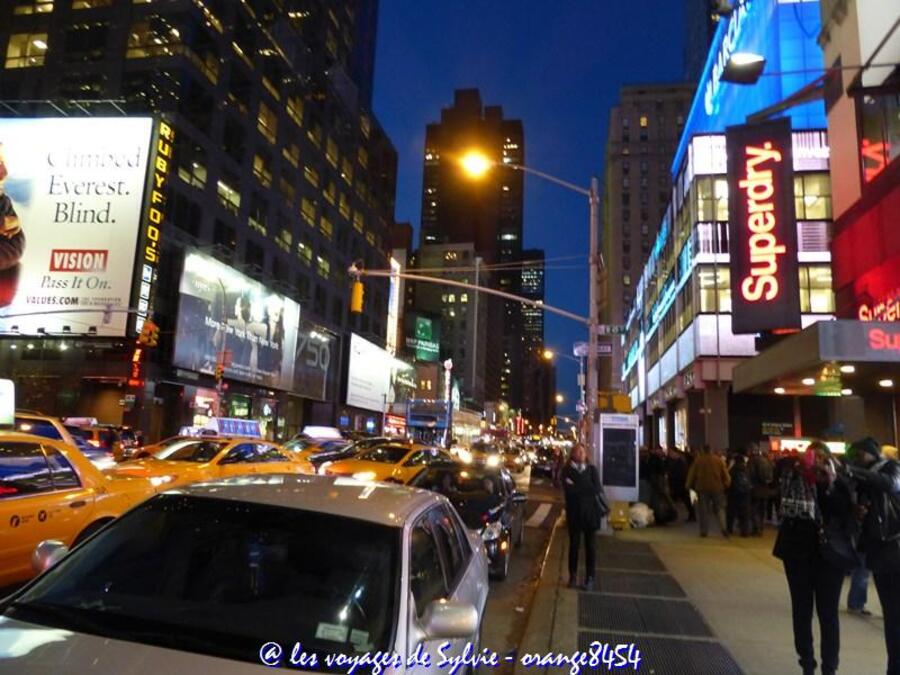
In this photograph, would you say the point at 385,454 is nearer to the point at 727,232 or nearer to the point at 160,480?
the point at 160,480

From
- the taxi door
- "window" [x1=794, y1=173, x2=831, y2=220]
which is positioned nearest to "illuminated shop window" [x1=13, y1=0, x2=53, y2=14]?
"window" [x1=794, y1=173, x2=831, y2=220]

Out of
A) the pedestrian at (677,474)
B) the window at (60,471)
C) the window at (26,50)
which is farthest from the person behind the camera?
the window at (26,50)

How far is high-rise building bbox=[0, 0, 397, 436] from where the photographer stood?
38781 millimetres

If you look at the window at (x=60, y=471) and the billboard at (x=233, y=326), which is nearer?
the window at (x=60, y=471)

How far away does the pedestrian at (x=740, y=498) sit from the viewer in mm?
13555

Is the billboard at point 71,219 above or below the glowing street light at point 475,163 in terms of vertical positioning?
above

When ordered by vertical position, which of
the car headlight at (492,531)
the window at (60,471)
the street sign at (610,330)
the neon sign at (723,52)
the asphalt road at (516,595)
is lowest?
the asphalt road at (516,595)

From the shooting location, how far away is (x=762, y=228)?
61.6 feet

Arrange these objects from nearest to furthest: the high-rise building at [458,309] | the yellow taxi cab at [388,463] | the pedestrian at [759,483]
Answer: the pedestrian at [759,483], the yellow taxi cab at [388,463], the high-rise building at [458,309]

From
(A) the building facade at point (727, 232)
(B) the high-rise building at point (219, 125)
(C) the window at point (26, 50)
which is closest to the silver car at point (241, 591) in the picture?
(A) the building facade at point (727, 232)

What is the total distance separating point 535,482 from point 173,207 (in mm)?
24760

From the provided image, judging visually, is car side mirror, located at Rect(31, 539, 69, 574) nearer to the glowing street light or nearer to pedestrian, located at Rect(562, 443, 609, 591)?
pedestrian, located at Rect(562, 443, 609, 591)

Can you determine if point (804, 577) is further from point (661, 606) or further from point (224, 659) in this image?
point (224, 659)

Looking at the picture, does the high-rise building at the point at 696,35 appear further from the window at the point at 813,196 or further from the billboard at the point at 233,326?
the billboard at the point at 233,326
